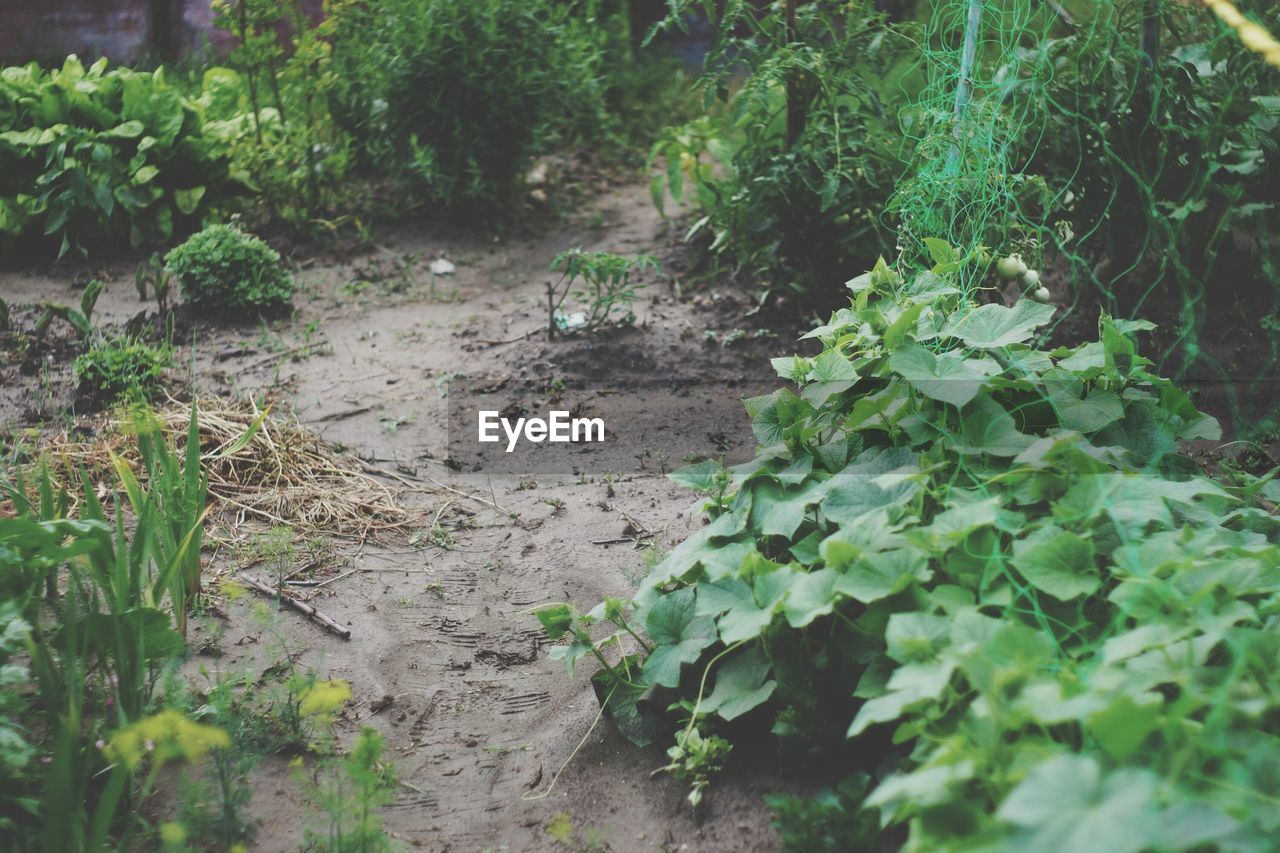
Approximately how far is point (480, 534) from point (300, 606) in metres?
0.65

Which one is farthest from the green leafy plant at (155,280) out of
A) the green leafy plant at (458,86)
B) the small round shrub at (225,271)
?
the green leafy plant at (458,86)

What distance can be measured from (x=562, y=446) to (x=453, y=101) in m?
2.32

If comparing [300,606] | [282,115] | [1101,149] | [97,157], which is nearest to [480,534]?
[300,606]

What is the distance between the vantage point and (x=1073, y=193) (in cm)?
382

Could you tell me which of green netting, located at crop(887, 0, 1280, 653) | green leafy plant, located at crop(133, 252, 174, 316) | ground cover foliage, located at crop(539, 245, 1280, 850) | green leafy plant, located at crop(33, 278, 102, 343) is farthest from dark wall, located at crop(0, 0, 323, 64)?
ground cover foliage, located at crop(539, 245, 1280, 850)

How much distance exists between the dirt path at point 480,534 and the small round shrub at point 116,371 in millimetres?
215

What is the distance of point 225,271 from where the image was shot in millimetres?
4645

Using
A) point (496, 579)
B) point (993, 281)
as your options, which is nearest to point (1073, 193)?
point (993, 281)

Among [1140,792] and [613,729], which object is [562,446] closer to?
[613,729]

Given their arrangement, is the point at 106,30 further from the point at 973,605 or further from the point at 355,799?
the point at 973,605

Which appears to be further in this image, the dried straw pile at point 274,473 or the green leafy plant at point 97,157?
the green leafy plant at point 97,157

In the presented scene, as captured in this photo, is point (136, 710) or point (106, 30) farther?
point (106, 30)

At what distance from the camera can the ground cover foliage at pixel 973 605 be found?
1.42 m

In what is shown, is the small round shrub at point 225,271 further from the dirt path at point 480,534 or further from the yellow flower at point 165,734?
the yellow flower at point 165,734
